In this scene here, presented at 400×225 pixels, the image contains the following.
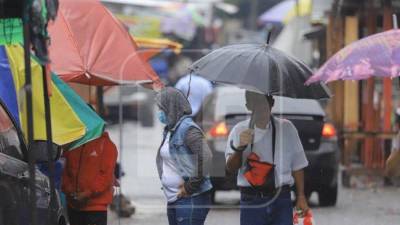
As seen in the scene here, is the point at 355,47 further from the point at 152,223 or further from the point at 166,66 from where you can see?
the point at 166,66

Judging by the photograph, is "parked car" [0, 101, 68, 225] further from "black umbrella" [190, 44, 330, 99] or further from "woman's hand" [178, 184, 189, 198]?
"black umbrella" [190, 44, 330, 99]

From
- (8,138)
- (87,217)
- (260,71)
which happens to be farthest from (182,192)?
(8,138)

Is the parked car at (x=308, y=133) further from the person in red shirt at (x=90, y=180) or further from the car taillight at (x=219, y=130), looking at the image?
the person in red shirt at (x=90, y=180)

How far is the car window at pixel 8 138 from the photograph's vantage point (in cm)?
622

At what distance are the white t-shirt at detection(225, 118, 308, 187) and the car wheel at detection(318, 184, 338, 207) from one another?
4.57 meters

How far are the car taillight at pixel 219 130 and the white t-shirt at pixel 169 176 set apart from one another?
397cm

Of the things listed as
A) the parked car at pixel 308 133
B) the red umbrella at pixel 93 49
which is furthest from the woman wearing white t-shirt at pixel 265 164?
the parked car at pixel 308 133

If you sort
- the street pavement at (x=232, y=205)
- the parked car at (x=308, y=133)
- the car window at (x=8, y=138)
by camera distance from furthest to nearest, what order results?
the parked car at (x=308, y=133) < the street pavement at (x=232, y=205) < the car window at (x=8, y=138)

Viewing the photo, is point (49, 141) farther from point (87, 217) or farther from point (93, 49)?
point (93, 49)

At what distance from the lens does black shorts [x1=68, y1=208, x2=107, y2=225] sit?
7.21 m

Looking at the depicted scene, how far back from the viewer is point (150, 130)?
20.7 meters

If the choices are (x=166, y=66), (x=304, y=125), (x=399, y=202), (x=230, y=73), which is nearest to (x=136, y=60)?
(x=230, y=73)

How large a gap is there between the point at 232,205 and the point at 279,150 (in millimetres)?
5009

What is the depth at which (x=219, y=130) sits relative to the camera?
1080 centimetres
